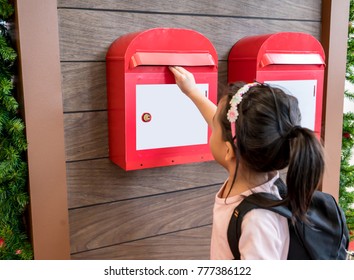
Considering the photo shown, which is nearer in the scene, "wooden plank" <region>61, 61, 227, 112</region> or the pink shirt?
the pink shirt

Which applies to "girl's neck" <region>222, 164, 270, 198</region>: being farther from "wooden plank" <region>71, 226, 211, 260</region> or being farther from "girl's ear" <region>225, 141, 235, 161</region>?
"wooden plank" <region>71, 226, 211, 260</region>

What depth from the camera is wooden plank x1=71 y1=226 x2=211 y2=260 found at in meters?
1.21

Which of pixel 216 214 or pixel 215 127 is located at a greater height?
pixel 215 127

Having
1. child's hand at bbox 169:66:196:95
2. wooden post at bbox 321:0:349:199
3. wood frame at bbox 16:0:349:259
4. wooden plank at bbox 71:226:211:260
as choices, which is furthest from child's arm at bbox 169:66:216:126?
wooden post at bbox 321:0:349:199

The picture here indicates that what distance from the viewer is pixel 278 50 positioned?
1.19 meters

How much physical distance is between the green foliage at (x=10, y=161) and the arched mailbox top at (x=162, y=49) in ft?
0.92

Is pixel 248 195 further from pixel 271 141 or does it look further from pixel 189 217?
pixel 189 217

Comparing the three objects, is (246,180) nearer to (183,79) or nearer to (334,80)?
(183,79)

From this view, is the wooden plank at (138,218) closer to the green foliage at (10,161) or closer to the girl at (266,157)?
the green foliage at (10,161)

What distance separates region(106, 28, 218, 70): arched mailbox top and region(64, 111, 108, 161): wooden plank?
19 cm

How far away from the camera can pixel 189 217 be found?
135 centimetres
